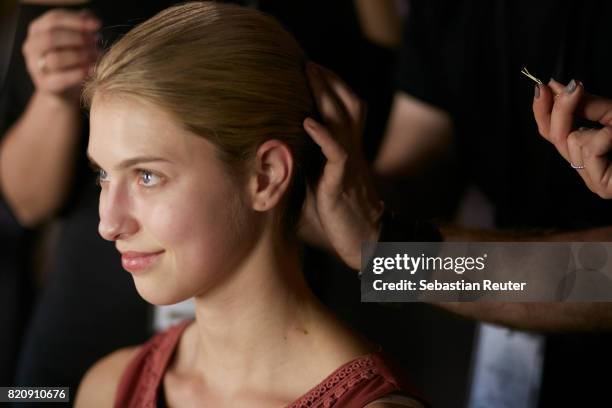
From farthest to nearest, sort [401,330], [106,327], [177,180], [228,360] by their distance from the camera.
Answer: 1. [106,327]
2. [401,330]
3. [228,360]
4. [177,180]

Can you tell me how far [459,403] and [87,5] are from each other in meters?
0.63

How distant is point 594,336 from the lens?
95 centimetres

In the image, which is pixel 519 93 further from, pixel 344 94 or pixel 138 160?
pixel 138 160

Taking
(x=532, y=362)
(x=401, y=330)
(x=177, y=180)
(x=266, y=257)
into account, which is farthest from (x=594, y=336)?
(x=177, y=180)

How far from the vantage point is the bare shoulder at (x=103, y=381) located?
100cm

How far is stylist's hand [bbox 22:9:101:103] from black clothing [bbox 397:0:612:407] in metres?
0.40

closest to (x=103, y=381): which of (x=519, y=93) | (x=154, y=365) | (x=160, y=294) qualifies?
(x=154, y=365)

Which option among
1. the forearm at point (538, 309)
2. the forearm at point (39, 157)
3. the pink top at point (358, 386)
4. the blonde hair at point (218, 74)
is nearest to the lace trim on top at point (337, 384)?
the pink top at point (358, 386)

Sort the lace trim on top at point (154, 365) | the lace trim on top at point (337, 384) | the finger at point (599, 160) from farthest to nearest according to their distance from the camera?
1. the lace trim on top at point (154, 365)
2. the lace trim on top at point (337, 384)
3. the finger at point (599, 160)

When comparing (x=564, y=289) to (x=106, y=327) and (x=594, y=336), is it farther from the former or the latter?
(x=106, y=327)

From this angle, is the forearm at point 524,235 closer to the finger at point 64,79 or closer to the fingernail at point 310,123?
the fingernail at point 310,123

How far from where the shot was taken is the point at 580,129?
2.49ft

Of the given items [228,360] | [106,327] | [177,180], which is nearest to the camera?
[177,180]

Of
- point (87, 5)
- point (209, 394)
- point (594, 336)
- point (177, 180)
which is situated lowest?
point (209, 394)
